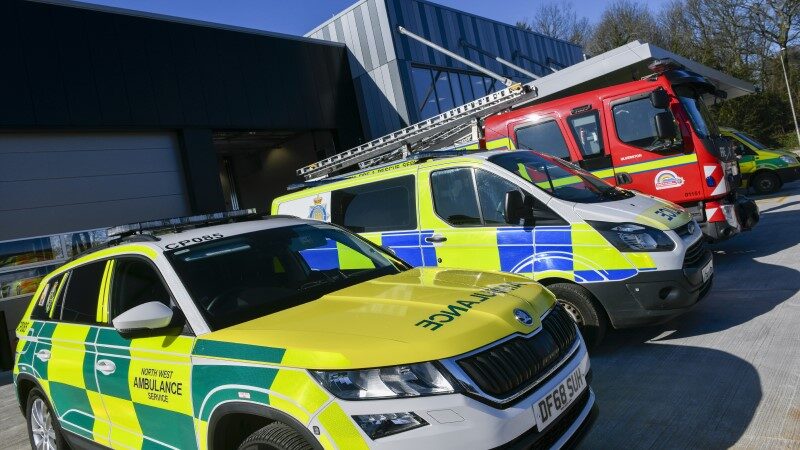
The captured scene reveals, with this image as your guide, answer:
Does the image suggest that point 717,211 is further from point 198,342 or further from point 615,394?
point 198,342

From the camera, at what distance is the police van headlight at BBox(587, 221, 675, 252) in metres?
4.44

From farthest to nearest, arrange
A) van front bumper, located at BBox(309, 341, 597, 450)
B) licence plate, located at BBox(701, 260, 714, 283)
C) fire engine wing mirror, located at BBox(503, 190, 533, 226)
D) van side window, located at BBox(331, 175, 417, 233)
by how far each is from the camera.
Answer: van side window, located at BBox(331, 175, 417, 233) < licence plate, located at BBox(701, 260, 714, 283) < fire engine wing mirror, located at BBox(503, 190, 533, 226) < van front bumper, located at BBox(309, 341, 597, 450)

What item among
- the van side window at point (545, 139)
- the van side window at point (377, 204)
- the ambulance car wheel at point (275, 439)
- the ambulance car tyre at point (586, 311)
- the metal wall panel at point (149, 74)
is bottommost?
the ambulance car tyre at point (586, 311)

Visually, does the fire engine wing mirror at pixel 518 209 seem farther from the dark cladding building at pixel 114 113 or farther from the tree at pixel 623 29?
the tree at pixel 623 29

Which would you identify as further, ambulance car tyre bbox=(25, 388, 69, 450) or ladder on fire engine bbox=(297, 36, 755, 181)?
ladder on fire engine bbox=(297, 36, 755, 181)

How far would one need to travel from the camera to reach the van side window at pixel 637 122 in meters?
7.21

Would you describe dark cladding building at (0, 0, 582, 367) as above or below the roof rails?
above

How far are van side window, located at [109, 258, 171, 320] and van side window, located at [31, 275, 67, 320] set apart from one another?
0.89 metres

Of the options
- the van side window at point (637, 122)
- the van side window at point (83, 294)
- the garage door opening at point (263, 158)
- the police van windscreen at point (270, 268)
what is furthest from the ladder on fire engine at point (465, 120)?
the garage door opening at point (263, 158)

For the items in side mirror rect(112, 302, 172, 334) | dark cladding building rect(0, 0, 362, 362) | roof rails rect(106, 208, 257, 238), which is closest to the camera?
side mirror rect(112, 302, 172, 334)

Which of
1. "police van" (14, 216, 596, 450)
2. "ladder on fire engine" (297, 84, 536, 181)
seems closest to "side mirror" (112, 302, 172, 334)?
"police van" (14, 216, 596, 450)

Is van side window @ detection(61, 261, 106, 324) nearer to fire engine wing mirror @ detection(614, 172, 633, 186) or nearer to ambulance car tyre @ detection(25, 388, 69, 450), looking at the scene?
ambulance car tyre @ detection(25, 388, 69, 450)

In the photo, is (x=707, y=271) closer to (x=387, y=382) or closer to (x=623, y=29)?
(x=387, y=382)

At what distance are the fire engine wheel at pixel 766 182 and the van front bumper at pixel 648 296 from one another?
448 inches
